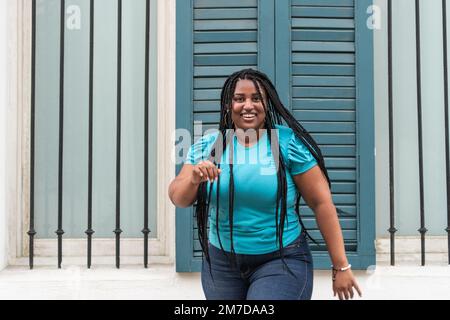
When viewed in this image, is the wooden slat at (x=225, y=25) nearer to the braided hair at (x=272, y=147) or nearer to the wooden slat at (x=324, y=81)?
the wooden slat at (x=324, y=81)

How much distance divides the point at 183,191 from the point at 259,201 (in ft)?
0.92

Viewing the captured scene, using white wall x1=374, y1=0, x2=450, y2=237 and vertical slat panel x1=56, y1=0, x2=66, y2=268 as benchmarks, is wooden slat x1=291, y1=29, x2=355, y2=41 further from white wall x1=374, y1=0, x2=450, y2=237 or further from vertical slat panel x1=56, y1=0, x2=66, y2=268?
vertical slat panel x1=56, y1=0, x2=66, y2=268

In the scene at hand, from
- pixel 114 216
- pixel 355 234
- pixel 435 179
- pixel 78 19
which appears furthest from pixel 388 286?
pixel 78 19

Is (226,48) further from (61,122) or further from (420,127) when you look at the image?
(420,127)

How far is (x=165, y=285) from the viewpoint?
351cm

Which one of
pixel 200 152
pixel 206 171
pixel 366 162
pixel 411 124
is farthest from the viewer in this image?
pixel 411 124

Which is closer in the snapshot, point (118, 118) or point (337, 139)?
point (337, 139)

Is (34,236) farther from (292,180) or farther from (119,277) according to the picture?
(292,180)

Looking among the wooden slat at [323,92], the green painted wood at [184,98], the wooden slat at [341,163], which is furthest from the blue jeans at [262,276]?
the wooden slat at [323,92]

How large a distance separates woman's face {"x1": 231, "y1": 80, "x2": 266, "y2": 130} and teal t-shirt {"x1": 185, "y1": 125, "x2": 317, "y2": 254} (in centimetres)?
7

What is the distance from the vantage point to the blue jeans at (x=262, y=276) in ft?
6.96

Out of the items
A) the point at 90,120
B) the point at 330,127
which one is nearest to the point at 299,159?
the point at 330,127

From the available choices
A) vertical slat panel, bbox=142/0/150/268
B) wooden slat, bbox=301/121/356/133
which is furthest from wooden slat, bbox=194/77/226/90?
wooden slat, bbox=301/121/356/133

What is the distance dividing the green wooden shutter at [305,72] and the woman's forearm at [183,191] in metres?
1.21
